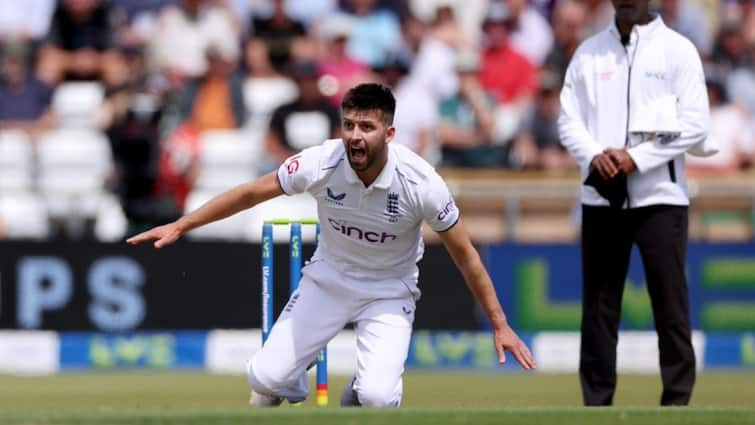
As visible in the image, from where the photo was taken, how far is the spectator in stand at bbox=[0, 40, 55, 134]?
11773 mm

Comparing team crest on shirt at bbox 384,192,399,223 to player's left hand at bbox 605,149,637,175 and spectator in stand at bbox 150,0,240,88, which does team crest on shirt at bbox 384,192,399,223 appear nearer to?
player's left hand at bbox 605,149,637,175

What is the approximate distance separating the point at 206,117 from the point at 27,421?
268 inches

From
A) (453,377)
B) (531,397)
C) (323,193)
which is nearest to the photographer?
(323,193)

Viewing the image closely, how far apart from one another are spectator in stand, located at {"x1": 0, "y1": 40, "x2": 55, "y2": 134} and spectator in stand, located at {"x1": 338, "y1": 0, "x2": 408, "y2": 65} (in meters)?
2.40

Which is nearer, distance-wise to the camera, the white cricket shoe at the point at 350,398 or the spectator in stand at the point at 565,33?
the white cricket shoe at the point at 350,398

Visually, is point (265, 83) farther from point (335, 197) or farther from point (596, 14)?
point (335, 197)

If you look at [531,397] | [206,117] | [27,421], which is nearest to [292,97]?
[206,117]

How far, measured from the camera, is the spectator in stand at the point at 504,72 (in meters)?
12.1

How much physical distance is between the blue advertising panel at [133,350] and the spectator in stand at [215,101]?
6.37 feet

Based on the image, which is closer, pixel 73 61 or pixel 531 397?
pixel 531 397

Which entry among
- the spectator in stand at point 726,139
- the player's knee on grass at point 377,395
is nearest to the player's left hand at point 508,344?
the player's knee on grass at point 377,395

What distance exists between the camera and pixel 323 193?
6.36 metres

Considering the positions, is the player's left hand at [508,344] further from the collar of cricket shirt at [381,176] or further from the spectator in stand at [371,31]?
the spectator in stand at [371,31]

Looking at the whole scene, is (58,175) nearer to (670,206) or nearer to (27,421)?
(670,206)
